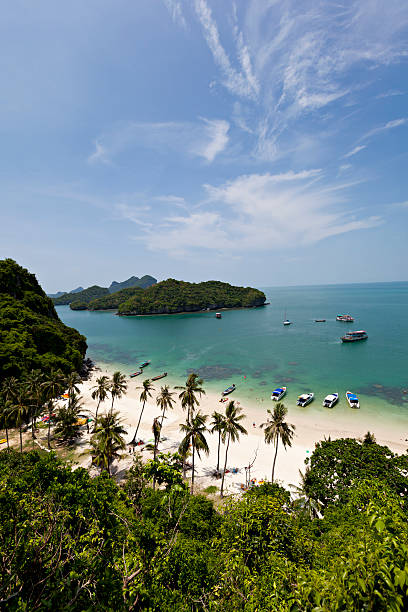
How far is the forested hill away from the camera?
5519cm

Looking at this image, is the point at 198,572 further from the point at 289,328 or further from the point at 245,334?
the point at 289,328

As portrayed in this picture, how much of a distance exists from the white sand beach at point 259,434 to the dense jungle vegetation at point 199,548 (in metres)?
11.1

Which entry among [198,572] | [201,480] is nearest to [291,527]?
[198,572]

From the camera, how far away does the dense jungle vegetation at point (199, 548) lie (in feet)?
22.6

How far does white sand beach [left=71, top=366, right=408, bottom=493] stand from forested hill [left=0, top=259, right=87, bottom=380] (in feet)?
46.2

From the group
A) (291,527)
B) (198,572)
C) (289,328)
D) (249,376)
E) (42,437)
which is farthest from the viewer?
(289,328)

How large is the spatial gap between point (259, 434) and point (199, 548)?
33896 millimetres

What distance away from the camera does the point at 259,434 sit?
156ft

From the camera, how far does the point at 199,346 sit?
388 feet

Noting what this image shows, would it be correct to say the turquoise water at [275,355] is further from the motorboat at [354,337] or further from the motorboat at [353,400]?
the motorboat at [354,337]

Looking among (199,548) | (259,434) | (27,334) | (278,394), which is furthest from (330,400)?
(27,334)

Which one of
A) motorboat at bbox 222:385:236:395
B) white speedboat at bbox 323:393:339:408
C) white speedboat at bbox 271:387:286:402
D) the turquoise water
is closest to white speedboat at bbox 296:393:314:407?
the turquoise water

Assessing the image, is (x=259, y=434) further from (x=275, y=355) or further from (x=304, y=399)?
(x=275, y=355)

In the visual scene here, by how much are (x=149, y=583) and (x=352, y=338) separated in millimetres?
120982
